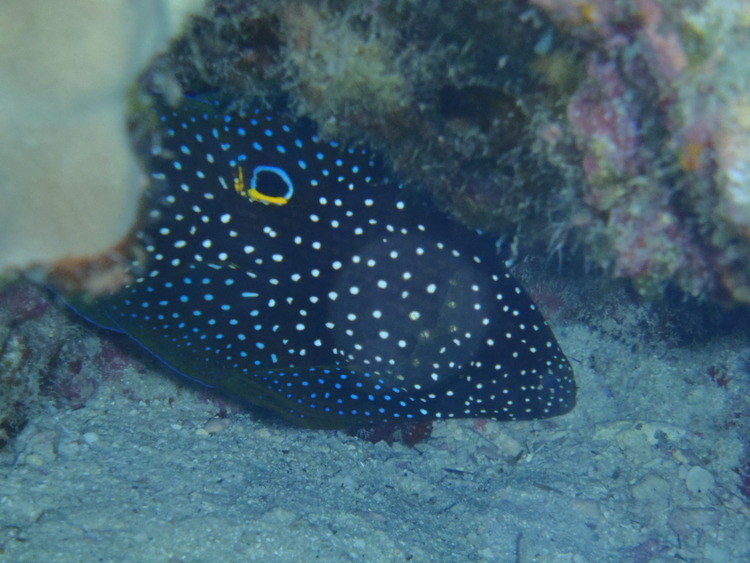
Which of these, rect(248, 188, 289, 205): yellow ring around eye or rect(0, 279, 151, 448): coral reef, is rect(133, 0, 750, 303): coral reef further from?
rect(0, 279, 151, 448): coral reef

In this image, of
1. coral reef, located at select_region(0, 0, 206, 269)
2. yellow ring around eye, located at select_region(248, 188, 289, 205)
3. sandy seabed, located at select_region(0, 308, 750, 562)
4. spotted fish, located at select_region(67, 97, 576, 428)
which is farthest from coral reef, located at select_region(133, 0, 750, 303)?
sandy seabed, located at select_region(0, 308, 750, 562)

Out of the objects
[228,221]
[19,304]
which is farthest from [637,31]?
[19,304]

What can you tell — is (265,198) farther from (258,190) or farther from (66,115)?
(66,115)

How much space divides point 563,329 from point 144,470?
19.2 ft

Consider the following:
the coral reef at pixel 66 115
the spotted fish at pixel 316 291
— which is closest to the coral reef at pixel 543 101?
the coral reef at pixel 66 115

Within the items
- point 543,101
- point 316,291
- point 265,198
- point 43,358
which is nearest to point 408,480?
point 316,291

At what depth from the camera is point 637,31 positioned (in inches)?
99.3

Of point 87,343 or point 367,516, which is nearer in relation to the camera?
point 367,516

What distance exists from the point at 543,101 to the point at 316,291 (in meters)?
2.55

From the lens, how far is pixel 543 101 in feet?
9.93

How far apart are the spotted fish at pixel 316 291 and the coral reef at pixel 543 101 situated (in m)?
0.45

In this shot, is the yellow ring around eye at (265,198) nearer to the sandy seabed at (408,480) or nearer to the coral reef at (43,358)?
the coral reef at (43,358)

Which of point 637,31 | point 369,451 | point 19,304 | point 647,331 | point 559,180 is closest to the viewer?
point 637,31

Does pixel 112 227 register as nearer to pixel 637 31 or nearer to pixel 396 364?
pixel 396 364
